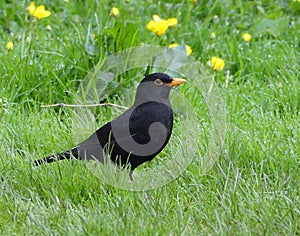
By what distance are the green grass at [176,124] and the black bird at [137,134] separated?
0.13 metres

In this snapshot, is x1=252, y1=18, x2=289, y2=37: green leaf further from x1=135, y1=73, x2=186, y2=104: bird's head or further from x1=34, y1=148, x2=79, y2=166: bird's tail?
x1=34, y1=148, x2=79, y2=166: bird's tail

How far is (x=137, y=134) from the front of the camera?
3.84 m

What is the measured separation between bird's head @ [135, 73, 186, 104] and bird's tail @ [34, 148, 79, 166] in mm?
422

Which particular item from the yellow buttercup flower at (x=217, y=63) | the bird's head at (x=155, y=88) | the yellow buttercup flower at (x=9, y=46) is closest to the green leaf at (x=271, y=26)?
the yellow buttercup flower at (x=217, y=63)

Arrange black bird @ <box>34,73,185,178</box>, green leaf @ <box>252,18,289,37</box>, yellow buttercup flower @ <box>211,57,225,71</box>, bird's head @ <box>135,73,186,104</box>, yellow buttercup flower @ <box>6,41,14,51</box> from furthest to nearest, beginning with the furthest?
1. green leaf @ <box>252,18,289,37</box>
2. yellow buttercup flower @ <box>6,41,14,51</box>
3. yellow buttercup flower @ <box>211,57,225,71</box>
4. bird's head @ <box>135,73,186,104</box>
5. black bird @ <box>34,73,185,178</box>

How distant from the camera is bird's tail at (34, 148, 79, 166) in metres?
3.86

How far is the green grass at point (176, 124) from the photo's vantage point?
10.9ft

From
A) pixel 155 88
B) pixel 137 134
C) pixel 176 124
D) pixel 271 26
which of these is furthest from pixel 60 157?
pixel 271 26

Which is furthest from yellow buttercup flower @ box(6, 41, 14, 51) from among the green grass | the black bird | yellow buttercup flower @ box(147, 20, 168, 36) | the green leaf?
the green leaf

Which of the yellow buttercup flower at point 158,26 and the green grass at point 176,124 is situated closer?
the green grass at point 176,124

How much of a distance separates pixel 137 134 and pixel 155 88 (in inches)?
12.6

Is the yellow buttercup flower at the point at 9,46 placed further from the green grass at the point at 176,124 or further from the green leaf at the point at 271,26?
the green leaf at the point at 271,26

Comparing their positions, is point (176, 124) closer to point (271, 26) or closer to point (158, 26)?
point (158, 26)


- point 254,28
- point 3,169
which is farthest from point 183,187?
point 254,28
